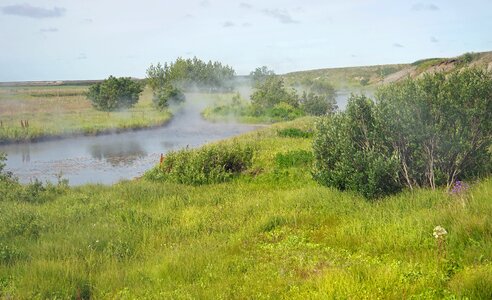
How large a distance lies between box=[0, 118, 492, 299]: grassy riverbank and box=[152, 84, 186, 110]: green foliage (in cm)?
5468

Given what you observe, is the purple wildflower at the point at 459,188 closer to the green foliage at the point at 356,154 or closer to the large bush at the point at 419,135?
the large bush at the point at 419,135

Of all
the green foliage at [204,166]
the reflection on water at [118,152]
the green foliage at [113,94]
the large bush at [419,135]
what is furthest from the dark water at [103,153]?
the green foliage at [113,94]

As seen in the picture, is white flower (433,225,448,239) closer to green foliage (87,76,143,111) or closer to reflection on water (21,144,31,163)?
reflection on water (21,144,31,163)

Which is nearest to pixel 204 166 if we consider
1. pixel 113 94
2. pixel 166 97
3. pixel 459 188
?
pixel 459 188

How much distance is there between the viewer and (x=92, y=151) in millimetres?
34094

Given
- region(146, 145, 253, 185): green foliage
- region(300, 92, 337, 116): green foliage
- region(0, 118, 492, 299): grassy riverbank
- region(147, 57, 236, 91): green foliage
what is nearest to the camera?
region(0, 118, 492, 299): grassy riverbank

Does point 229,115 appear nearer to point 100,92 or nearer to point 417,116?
point 100,92

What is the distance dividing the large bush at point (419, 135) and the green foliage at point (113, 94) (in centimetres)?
5483

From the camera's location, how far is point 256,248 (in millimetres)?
→ 8609

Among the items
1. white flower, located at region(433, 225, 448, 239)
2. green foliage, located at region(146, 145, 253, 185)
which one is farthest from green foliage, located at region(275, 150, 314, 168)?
white flower, located at region(433, 225, 448, 239)

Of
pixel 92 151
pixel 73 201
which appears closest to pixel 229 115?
pixel 92 151

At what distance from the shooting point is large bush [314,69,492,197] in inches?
410

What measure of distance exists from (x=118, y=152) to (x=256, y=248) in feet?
88.0

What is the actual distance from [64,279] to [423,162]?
27.0ft
